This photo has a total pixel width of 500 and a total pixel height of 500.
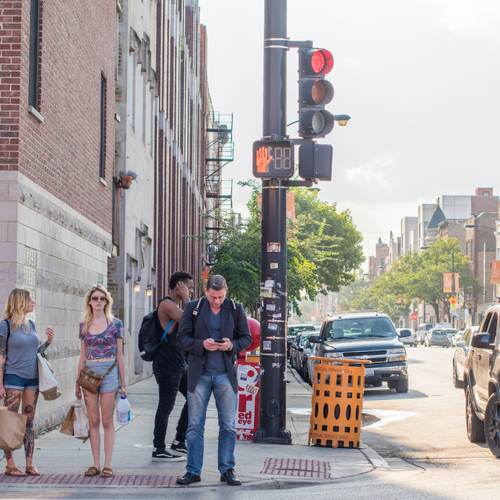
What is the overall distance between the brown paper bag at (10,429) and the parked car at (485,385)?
527 cm

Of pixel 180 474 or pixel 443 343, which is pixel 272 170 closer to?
pixel 180 474

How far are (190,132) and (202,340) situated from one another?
31.0 m

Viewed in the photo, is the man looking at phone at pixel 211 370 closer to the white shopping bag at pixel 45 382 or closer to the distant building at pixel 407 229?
the white shopping bag at pixel 45 382

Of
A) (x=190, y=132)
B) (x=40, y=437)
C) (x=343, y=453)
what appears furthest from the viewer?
(x=190, y=132)

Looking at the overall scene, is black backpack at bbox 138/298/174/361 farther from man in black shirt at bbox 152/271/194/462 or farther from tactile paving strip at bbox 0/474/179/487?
tactile paving strip at bbox 0/474/179/487

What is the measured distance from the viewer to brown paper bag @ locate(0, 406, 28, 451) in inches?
264

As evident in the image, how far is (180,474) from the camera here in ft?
24.0

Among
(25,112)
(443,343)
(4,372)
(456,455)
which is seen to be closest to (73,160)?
(25,112)

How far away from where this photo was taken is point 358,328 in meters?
19.3

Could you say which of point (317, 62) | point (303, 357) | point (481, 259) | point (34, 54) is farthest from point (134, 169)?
point (481, 259)

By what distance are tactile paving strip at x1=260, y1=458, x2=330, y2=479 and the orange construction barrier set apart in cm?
126

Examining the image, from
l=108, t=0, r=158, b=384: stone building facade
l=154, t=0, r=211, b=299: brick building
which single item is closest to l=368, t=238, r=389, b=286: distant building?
l=154, t=0, r=211, b=299: brick building

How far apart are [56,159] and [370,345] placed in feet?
31.4

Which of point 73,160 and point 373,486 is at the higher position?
point 73,160
